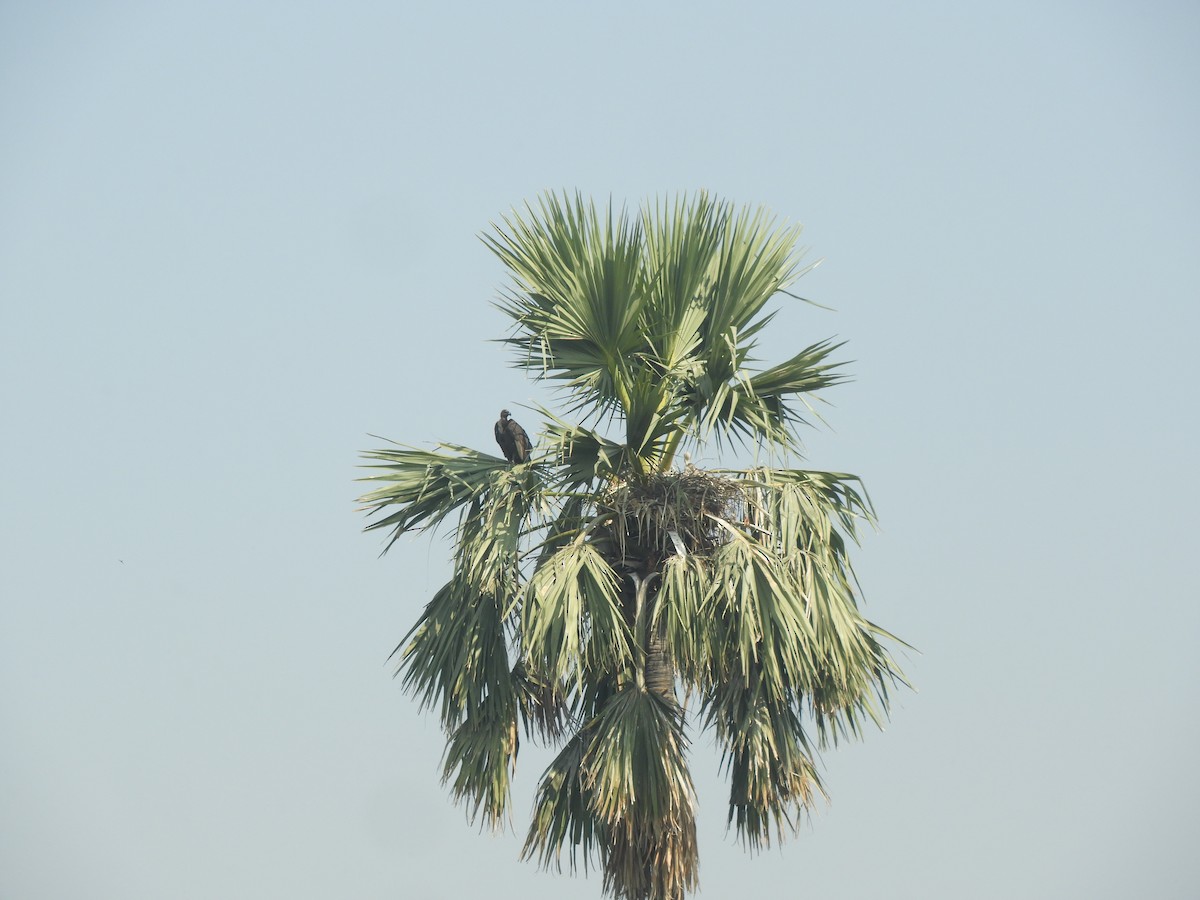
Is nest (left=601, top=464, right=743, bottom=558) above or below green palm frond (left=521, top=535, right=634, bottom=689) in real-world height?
above

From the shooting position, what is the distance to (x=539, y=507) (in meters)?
10.5

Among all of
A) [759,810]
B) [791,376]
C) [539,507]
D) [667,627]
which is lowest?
[759,810]

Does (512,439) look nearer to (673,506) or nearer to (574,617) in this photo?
(673,506)

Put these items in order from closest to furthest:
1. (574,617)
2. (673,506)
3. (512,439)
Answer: (574,617)
(673,506)
(512,439)

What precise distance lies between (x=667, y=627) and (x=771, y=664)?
2.14 feet

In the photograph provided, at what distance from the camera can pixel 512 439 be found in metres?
10.9

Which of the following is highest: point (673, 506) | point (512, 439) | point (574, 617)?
point (512, 439)

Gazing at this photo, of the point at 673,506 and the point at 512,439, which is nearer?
the point at 673,506

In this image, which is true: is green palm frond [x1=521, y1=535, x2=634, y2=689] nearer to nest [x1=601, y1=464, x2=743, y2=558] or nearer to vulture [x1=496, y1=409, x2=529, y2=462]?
nest [x1=601, y1=464, x2=743, y2=558]

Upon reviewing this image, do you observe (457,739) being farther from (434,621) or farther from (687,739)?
(687,739)

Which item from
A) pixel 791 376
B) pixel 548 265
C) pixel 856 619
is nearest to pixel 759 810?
pixel 856 619

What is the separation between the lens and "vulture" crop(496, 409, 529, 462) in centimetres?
1084

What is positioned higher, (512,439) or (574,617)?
(512,439)

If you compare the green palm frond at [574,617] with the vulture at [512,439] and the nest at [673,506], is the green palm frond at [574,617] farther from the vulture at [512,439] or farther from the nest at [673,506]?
the vulture at [512,439]
